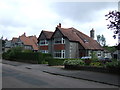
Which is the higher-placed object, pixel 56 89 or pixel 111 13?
pixel 111 13

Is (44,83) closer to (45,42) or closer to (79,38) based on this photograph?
(79,38)

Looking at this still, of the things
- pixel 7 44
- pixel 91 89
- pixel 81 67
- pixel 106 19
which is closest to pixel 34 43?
pixel 7 44

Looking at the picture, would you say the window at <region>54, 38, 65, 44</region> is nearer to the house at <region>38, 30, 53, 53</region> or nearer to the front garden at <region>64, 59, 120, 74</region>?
the house at <region>38, 30, 53, 53</region>

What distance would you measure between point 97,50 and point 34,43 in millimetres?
31064

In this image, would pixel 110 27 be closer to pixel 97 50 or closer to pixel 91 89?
pixel 91 89

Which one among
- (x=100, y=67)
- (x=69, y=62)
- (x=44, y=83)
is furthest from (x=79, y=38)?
(x=44, y=83)

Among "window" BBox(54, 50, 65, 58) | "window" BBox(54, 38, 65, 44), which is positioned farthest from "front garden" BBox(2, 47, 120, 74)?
"window" BBox(54, 38, 65, 44)

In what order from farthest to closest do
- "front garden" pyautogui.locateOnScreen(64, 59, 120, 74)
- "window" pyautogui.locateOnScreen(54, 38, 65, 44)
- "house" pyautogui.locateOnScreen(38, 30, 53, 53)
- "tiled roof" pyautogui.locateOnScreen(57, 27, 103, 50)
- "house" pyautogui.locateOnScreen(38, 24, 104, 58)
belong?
"house" pyautogui.locateOnScreen(38, 30, 53, 53), "tiled roof" pyautogui.locateOnScreen(57, 27, 103, 50), "window" pyautogui.locateOnScreen(54, 38, 65, 44), "house" pyautogui.locateOnScreen(38, 24, 104, 58), "front garden" pyautogui.locateOnScreen(64, 59, 120, 74)

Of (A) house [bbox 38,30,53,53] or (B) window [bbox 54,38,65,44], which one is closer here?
(B) window [bbox 54,38,65,44]

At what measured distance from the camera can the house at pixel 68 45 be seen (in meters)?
41.1

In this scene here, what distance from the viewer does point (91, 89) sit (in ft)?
33.2

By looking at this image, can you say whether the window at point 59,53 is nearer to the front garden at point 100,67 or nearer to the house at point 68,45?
the house at point 68,45

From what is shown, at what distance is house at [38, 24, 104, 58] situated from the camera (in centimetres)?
4112

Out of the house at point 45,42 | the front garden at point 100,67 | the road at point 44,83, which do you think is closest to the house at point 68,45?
the house at point 45,42
